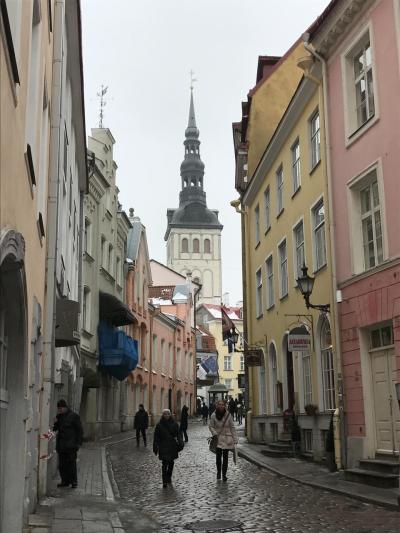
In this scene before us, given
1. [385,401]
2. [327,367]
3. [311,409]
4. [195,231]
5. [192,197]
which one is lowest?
[311,409]

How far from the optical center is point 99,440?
2688cm

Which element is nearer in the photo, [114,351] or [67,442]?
[67,442]

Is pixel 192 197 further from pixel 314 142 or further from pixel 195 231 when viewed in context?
pixel 314 142

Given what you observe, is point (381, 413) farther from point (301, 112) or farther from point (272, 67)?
point (272, 67)

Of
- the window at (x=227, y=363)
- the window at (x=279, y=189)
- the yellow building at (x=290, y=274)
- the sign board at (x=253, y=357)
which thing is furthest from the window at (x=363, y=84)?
the window at (x=227, y=363)

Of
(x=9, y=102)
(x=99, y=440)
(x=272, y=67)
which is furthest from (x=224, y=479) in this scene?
(x=272, y=67)

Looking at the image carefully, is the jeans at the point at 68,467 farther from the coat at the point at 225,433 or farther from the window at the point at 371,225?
the window at the point at 371,225

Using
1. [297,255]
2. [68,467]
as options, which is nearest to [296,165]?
[297,255]

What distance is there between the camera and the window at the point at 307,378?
18359 mm

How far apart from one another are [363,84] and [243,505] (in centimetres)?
885

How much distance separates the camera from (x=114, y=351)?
28453 mm

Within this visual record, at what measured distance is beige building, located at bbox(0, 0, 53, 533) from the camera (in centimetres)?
550

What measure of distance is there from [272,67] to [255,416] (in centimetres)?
1324

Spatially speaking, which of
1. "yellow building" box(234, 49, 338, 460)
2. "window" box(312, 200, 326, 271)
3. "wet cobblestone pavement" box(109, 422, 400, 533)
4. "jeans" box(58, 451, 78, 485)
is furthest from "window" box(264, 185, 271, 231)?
"jeans" box(58, 451, 78, 485)
